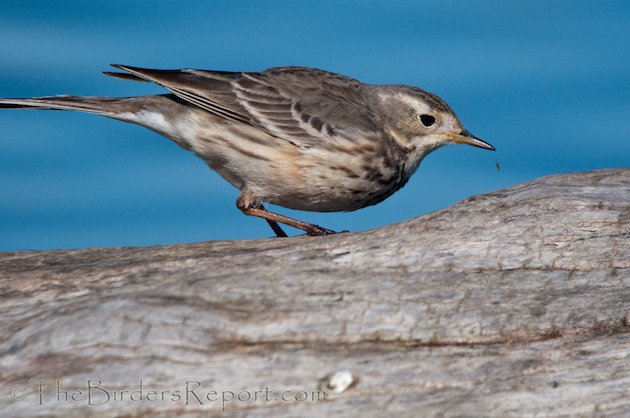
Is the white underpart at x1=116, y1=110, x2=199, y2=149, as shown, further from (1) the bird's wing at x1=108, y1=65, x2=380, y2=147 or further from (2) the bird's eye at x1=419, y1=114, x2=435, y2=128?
(2) the bird's eye at x1=419, y1=114, x2=435, y2=128

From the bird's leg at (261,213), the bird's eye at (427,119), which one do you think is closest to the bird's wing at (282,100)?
the bird's eye at (427,119)

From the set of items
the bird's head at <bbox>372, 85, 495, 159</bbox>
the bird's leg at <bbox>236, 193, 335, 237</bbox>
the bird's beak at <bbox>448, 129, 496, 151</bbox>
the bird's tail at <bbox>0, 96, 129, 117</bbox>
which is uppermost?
the bird's tail at <bbox>0, 96, 129, 117</bbox>

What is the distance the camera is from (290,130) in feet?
29.1

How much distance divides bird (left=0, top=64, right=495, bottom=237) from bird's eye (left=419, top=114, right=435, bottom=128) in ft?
0.03

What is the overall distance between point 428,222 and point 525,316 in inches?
49.2

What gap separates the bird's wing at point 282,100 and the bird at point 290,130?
1 centimetres

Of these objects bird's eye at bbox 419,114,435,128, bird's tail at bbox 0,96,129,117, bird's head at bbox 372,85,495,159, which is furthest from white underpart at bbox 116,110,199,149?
bird's eye at bbox 419,114,435,128

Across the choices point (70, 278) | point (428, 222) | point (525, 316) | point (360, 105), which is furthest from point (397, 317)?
point (360, 105)

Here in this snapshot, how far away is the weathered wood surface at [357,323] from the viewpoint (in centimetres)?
500

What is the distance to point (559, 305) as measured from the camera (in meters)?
5.78

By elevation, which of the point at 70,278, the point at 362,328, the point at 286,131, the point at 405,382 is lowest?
the point at 405,382

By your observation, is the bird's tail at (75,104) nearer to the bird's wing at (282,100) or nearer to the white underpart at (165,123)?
the white underpart at (165,123)

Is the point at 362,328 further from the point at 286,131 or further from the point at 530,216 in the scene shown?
the point at 286,131

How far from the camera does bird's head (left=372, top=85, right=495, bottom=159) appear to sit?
9375 mm
